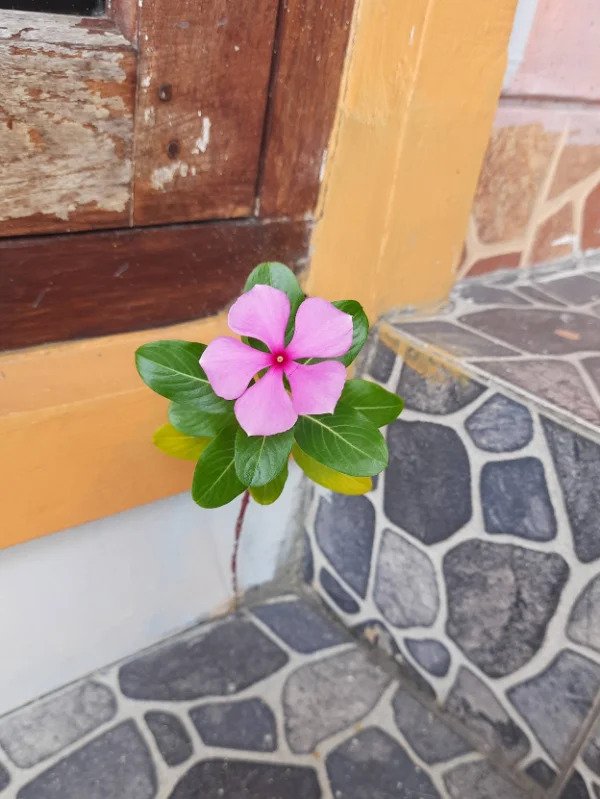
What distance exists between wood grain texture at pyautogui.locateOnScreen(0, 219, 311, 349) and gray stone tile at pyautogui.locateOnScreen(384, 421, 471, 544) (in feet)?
1.02

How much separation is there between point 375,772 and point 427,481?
0.42m

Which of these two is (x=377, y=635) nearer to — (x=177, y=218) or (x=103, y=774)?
(x=103, y=774)

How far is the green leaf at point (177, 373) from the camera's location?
0.73m

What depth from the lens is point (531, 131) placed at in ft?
4.15

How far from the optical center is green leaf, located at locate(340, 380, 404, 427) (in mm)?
766

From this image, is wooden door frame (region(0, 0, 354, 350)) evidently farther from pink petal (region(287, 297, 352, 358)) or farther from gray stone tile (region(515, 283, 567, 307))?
gray stone tile (region(515, 283, 567, 307))

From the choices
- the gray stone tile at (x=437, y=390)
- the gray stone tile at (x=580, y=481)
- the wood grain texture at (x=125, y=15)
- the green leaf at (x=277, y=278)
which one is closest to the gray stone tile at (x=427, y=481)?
the gray stone tile at (x=437, y=390)

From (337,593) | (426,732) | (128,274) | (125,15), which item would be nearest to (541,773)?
(426,732)

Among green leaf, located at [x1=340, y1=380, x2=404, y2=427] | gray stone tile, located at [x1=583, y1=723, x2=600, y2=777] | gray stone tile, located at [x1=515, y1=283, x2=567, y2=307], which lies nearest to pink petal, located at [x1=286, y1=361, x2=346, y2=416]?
green leaf, located at [x1=340, y1=380, x2=404, y2=427]

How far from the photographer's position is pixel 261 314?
66 cm

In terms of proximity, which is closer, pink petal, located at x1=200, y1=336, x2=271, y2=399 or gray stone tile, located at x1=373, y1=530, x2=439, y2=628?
pink petal, located at x1=200, y1=336, x2=271, y2=399

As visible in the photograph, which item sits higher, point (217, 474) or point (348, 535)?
point (217, 474)

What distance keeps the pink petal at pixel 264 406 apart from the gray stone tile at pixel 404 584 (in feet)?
1.67

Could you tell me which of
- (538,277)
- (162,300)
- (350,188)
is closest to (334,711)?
(162,300)
